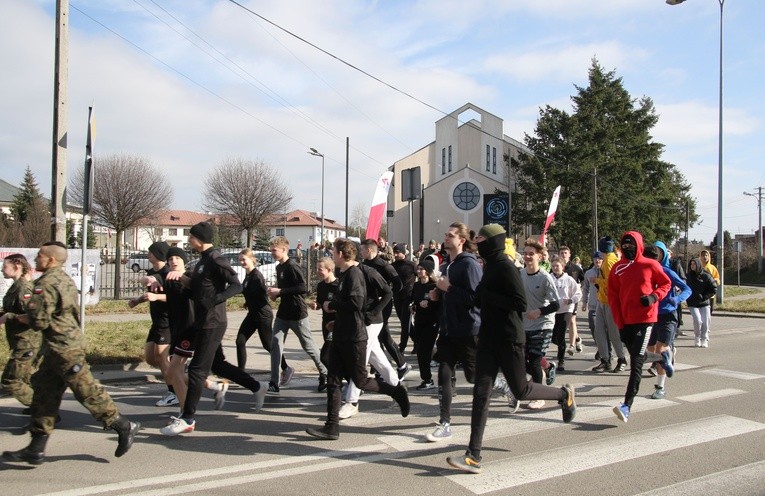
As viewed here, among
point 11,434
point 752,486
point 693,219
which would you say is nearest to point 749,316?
point 752,486

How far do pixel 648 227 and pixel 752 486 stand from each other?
160 ft

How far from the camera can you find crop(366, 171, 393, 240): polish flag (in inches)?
409

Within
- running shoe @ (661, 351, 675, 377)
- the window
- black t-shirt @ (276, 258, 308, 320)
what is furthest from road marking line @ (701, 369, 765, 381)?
the window

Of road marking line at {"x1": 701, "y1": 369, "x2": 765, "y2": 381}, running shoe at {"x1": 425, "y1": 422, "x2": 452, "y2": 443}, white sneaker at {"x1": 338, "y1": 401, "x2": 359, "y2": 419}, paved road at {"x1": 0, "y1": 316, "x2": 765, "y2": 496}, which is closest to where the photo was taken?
paved road at {"x1": 0, "y1": 316, "x2": 765, "y2": 496}

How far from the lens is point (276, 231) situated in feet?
307

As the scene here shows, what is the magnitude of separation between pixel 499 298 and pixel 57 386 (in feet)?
11.4

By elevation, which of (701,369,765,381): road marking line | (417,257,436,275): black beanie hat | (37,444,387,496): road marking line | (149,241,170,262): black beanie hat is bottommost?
(37,444,387,496): road marking line

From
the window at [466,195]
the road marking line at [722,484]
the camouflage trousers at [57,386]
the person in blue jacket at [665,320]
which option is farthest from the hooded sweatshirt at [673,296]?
the window at [466,195]

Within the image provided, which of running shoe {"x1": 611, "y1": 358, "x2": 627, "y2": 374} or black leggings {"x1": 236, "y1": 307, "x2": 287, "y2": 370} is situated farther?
running shoe {"x1": 611, "y1": 358, "x2": 627, "y2": 374}

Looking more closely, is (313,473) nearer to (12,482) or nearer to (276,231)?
(12,482)

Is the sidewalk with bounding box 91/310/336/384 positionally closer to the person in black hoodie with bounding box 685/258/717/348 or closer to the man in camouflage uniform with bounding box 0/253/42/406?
the man in camouflage uniform with bounding box 0/253/42/406

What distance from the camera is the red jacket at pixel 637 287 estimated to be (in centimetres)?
624

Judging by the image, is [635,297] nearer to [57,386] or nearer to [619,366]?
[619,366]

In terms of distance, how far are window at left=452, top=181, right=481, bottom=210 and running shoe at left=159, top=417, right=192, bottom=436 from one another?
49504mm
